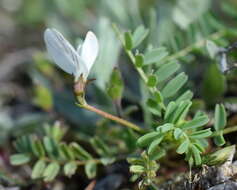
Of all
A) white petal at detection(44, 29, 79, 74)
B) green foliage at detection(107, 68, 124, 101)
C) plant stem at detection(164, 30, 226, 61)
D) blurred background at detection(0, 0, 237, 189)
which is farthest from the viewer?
blurred background at detection(0, 0, 237, 189)

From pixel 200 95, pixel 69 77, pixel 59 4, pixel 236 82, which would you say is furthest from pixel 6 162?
pixel 59 4

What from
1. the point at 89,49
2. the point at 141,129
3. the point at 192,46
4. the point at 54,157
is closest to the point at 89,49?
the point at 89,49

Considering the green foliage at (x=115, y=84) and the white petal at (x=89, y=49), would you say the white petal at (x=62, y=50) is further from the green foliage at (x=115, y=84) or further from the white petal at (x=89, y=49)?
the green foliage at (x=115, y=84)

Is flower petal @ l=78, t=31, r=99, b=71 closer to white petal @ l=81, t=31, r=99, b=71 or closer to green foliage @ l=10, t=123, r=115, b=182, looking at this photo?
white petal @ l=81, t=31, r=99, b=71

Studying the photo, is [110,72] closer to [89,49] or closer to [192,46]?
[192,46]

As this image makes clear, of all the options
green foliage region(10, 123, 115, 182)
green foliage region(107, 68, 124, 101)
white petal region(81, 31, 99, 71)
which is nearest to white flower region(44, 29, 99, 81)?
white petal region(81, 31, 99, 71)

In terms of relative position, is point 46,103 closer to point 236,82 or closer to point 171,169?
point 171,169

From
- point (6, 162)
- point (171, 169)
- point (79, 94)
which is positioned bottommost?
point (171, 169)
